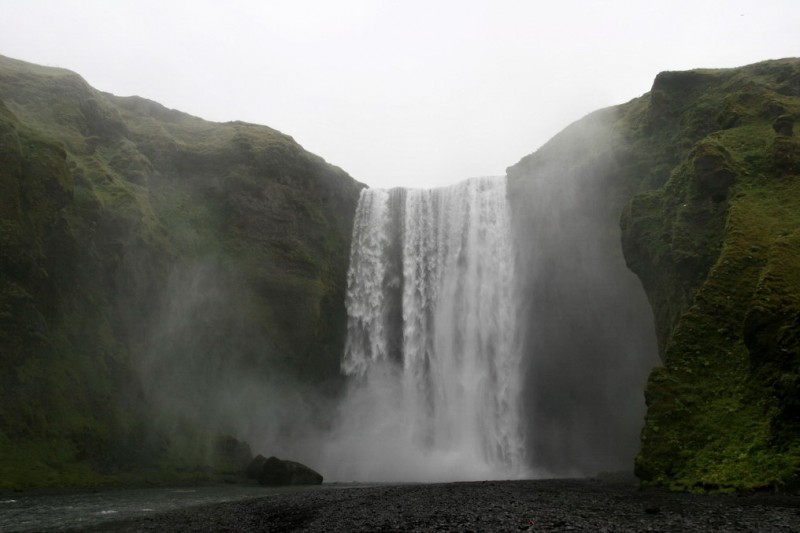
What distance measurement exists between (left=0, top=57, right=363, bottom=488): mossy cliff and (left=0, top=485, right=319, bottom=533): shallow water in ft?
14.0

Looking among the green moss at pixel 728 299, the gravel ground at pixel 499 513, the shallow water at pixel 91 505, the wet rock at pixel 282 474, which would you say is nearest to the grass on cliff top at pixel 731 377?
the green moss at pixel 728 299

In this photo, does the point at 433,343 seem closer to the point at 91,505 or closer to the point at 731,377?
the point at 731,377

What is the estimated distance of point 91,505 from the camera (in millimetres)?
21938

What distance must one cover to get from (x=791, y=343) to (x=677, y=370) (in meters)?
4.85

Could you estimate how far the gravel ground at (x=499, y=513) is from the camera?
1330 centimetres

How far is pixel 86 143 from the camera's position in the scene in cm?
4550

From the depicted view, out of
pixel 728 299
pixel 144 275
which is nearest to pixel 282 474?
pixel 144 275

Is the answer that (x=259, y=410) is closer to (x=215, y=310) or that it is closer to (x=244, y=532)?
(x=215, y=310)

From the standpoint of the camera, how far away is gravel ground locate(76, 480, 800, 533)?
13.3 metres

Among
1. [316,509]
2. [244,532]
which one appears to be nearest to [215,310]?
[316,509]

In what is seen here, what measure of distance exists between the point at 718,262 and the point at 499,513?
1592 cm

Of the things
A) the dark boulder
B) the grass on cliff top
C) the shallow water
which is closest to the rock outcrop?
the dark boulder

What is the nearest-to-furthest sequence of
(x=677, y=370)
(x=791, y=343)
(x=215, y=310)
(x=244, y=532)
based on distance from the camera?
(x=244, y=532), (x=791, y=343), (x=677, y=370), (x=215, y=310)

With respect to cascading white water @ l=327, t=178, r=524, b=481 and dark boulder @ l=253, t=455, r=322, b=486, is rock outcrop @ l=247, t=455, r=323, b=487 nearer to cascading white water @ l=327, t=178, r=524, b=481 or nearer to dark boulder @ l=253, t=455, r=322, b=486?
dark boulder @ l=253, t=455, r=322, b=486
